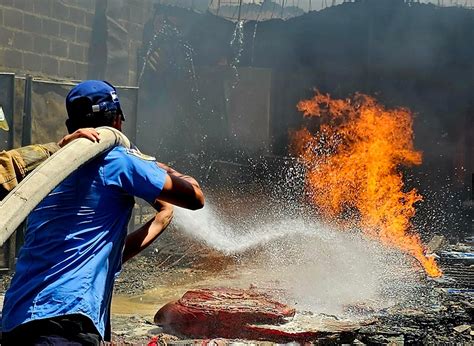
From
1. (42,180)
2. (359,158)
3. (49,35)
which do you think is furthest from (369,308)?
(49,35)

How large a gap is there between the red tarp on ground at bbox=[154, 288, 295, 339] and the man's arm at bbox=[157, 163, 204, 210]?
132 inches

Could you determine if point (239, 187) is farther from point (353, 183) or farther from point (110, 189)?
point (110, 189)

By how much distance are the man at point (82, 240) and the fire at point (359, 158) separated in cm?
1015

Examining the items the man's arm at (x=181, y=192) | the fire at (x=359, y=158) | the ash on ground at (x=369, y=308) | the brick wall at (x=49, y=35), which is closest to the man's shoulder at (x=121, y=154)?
the man's arm at (x=181, y=192)

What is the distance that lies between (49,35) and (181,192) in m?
10.2

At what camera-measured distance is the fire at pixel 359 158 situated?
1346 cm

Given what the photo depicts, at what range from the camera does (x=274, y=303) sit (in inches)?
247

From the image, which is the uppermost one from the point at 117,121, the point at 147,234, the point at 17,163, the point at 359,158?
the point at 117,121

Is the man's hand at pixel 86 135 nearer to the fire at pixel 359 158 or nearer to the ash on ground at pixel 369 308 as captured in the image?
the ash on ground at pixel 369 308

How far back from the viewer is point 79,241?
8.21ft

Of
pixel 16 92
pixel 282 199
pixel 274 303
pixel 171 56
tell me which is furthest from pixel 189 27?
pixel 274 303

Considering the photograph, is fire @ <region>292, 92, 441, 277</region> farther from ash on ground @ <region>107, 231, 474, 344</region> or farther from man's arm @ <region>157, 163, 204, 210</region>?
man's arm @ <region>157, 163, 204, 210</region>

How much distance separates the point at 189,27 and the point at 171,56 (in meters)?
0.79

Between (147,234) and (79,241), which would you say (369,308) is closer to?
(147,234)
